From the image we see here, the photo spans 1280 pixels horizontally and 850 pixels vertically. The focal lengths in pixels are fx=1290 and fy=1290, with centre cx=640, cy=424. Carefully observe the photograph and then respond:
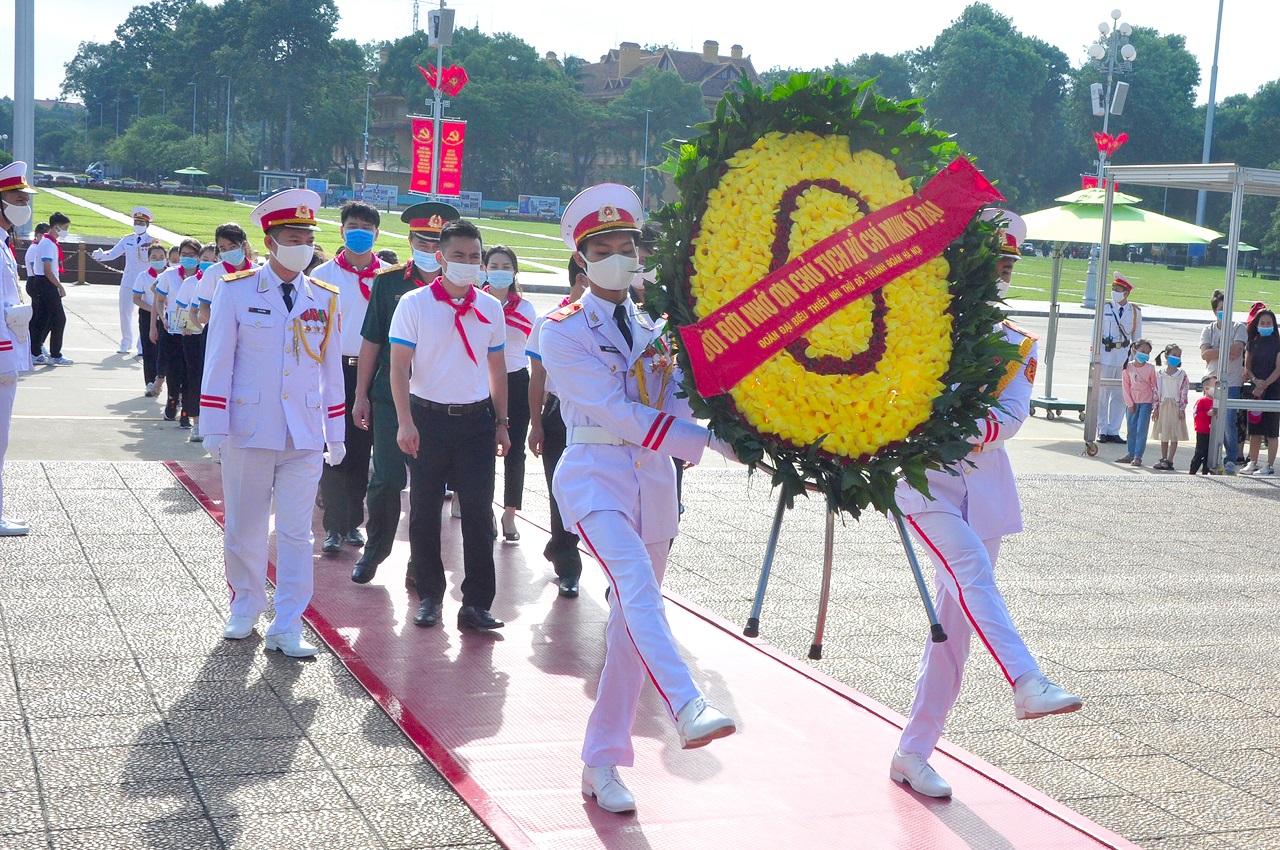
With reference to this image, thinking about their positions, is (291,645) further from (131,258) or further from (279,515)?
(131,258)

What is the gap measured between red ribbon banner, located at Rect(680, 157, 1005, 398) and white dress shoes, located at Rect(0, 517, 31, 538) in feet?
18.7

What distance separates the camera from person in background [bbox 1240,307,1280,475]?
13547mm

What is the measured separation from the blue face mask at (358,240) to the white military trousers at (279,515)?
231 cm

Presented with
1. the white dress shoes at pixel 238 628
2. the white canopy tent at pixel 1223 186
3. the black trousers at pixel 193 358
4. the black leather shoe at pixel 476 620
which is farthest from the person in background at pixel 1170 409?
the white dress shoes at pixel 238 628

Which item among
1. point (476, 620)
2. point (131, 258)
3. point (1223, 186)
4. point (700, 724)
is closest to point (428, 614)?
point (476, 620)

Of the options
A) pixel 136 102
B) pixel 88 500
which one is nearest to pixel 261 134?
pixel 136 102

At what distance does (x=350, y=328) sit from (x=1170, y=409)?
379 inches

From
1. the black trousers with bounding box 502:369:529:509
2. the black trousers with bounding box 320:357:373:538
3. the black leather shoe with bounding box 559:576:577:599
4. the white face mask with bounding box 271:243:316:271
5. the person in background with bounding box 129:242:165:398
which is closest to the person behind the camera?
the white face mask with bounding box 271:243:316:271

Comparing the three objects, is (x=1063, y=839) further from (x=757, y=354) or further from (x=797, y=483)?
(x=757, y=354)

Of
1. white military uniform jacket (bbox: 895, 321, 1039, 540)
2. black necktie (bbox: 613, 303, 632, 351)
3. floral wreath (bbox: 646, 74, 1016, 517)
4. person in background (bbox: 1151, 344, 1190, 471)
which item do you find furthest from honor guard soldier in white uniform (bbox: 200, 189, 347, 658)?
person in background (bbox: 1151, 344, 1190, 471)

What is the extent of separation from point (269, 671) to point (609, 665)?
6.67 ft

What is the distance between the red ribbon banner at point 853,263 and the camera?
3.90 meters

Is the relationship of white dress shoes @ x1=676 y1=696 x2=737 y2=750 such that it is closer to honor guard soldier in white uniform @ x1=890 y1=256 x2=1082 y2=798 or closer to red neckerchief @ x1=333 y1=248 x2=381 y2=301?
honor guard soldier in white uniform @ x1=890 y1=256 x2=1082 y2=798

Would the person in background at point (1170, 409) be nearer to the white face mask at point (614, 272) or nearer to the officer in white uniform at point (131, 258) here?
the white face mask at point (614, 272)
